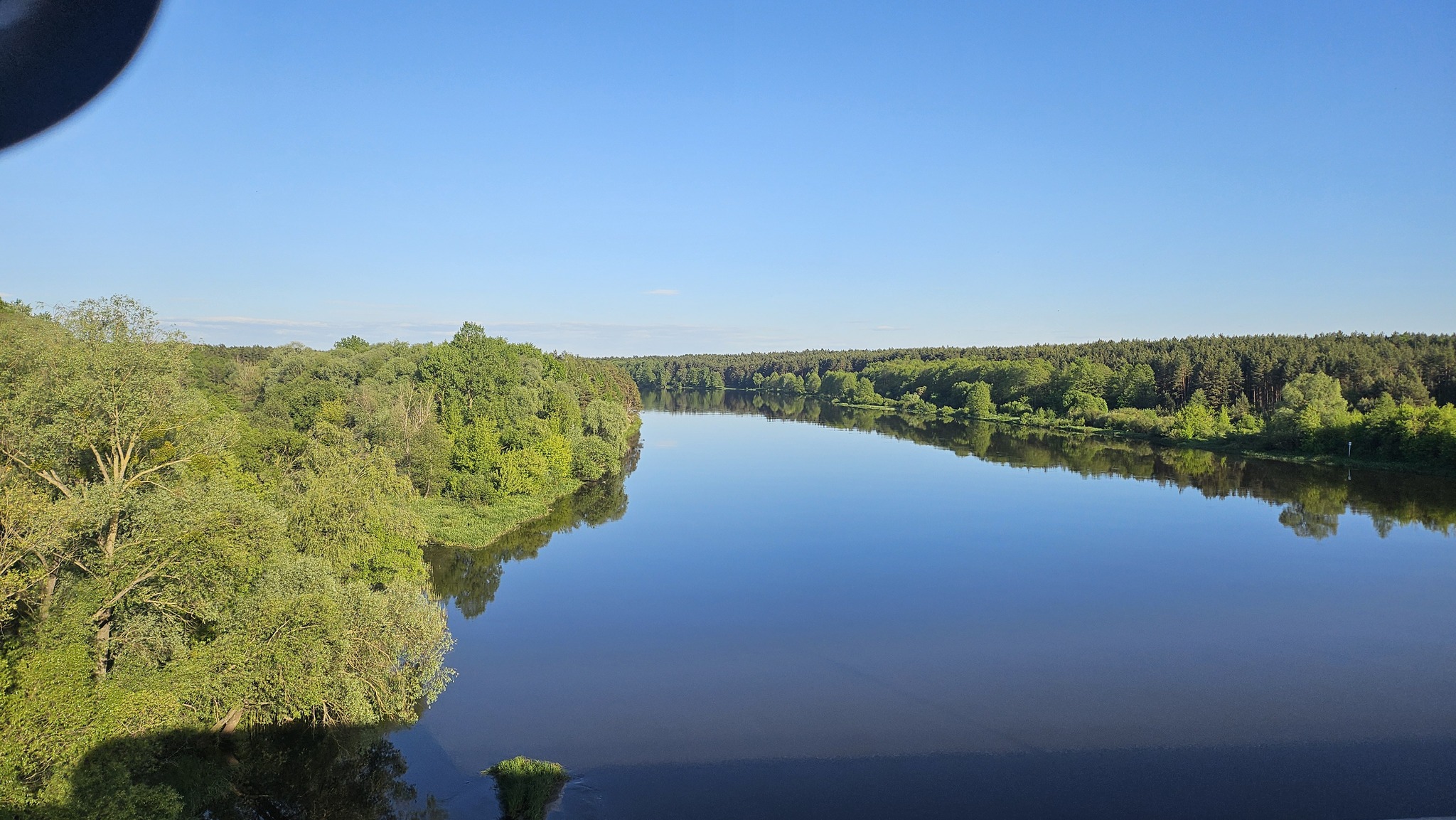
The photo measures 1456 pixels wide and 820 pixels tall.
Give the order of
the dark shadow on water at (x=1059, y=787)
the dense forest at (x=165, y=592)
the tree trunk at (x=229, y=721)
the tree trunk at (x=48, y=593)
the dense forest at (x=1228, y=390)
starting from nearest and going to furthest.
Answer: the dense forest at (x=165, y=592)
the tree trunk at (x=48, y=593)
the tree trunk at (x=229, y=721)
the dark shadow on water at (x=1059, y=787)
the dense forest at (x=1228, y=390)

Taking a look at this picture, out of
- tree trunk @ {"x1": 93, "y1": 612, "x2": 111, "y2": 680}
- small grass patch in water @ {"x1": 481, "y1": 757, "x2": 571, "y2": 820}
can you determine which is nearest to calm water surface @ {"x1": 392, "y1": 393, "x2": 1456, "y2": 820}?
small grass patch in water @ {"x1": 481, "y1": 757, "x2": 571, "y2": 820}

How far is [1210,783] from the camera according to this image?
1188 cm

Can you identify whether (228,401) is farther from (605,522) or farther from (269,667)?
(269,667)

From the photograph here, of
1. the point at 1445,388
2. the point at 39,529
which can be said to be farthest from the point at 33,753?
the point at 1445,388

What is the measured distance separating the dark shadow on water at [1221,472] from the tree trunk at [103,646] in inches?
1231

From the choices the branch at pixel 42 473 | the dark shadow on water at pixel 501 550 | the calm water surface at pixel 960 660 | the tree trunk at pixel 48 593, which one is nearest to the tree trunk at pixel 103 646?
the tree trunk at pixel 48 593

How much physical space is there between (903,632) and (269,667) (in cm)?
1218

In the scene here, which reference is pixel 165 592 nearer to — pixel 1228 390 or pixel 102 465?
pixel 102 465

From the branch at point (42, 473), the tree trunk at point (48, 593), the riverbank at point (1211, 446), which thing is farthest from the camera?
the riverbank at point (1211, 446)

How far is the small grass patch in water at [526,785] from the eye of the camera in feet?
36.1

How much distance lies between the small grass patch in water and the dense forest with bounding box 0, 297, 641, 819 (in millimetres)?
2144

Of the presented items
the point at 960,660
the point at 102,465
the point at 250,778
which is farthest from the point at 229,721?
the point at 960,660

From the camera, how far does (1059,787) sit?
38.8 ft

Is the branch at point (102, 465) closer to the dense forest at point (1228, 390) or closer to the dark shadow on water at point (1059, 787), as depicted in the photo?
the dark shadow on water at point (1059, 787)
